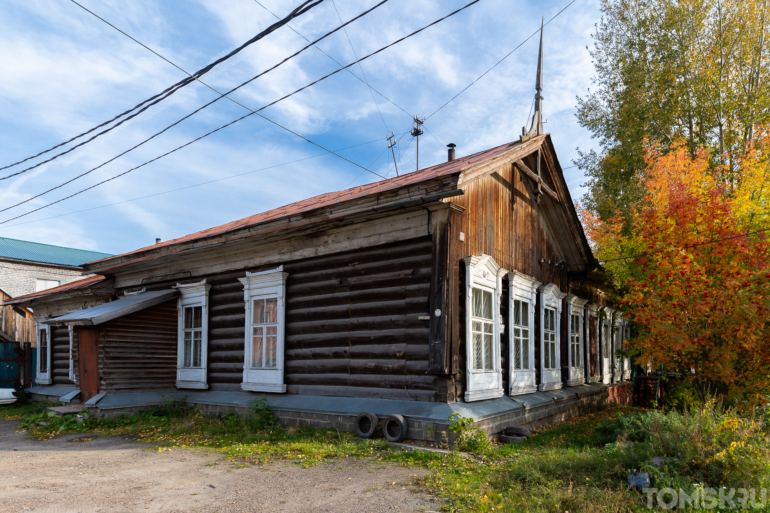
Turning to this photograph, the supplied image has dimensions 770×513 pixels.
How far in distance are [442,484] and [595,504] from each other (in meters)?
1.66

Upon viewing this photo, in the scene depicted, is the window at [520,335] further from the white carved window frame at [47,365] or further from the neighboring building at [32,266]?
the neighboring building at [32,266]

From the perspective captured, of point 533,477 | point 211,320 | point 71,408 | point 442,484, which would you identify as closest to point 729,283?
point 533,477

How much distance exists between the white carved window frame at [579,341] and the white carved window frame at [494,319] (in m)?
5.09

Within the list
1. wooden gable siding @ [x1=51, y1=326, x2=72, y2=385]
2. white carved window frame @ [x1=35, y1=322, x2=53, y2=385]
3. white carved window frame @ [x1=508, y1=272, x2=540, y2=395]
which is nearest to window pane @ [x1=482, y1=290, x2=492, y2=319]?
white carved window frame @ [x1=508, y1=272, x2=540, y2=395]

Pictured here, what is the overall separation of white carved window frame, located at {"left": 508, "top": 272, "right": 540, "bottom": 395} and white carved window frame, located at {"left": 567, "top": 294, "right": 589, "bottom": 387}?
2.86 m

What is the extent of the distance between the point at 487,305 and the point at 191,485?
5.84 m

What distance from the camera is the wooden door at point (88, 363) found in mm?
11977

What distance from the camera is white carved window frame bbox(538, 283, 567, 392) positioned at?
12.4m

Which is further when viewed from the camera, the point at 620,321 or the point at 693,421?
the point at 620,321

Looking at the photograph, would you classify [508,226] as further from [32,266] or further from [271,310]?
[32,266]

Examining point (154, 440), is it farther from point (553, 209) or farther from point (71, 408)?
point (553, 209)

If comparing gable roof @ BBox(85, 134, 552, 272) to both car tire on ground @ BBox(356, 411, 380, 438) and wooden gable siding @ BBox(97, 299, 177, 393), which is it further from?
car tire on ground @ BBox(356, 411, 380, 438)

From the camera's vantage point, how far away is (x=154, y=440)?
939 centimetres

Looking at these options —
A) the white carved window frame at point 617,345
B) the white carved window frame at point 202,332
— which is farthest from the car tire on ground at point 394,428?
the white carved window frame at point 617,345
